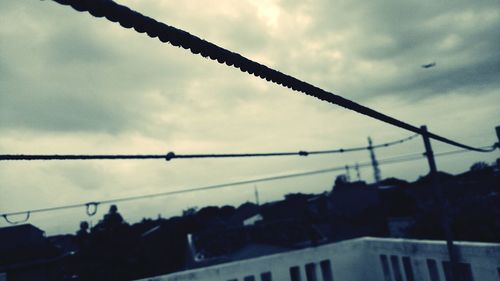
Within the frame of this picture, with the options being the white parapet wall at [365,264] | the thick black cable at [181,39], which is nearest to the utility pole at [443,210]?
the white parapet wall at [365,264]

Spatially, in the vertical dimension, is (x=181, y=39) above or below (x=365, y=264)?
above

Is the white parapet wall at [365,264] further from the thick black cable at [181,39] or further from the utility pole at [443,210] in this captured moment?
the thick black cable at [181,39]

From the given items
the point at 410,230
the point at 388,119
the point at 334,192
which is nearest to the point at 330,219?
the point at 334,192

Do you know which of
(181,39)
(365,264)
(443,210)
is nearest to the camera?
(181,39)

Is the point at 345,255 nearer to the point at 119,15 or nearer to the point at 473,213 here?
the point at 119,15

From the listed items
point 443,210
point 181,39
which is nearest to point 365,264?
point 443,210

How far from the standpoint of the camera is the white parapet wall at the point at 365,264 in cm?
336

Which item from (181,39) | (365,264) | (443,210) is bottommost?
(365,264)

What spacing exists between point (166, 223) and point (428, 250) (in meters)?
30.4

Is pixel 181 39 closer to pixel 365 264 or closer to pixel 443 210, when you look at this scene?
pixel 443 210

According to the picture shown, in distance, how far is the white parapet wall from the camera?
3.36 meters

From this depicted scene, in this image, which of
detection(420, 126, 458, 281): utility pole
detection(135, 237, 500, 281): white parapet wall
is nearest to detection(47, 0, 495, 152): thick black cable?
detection(420, 126, 458, 281): utility pole

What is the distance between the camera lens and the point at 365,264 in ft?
16.3

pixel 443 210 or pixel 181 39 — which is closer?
pixel 181 39
